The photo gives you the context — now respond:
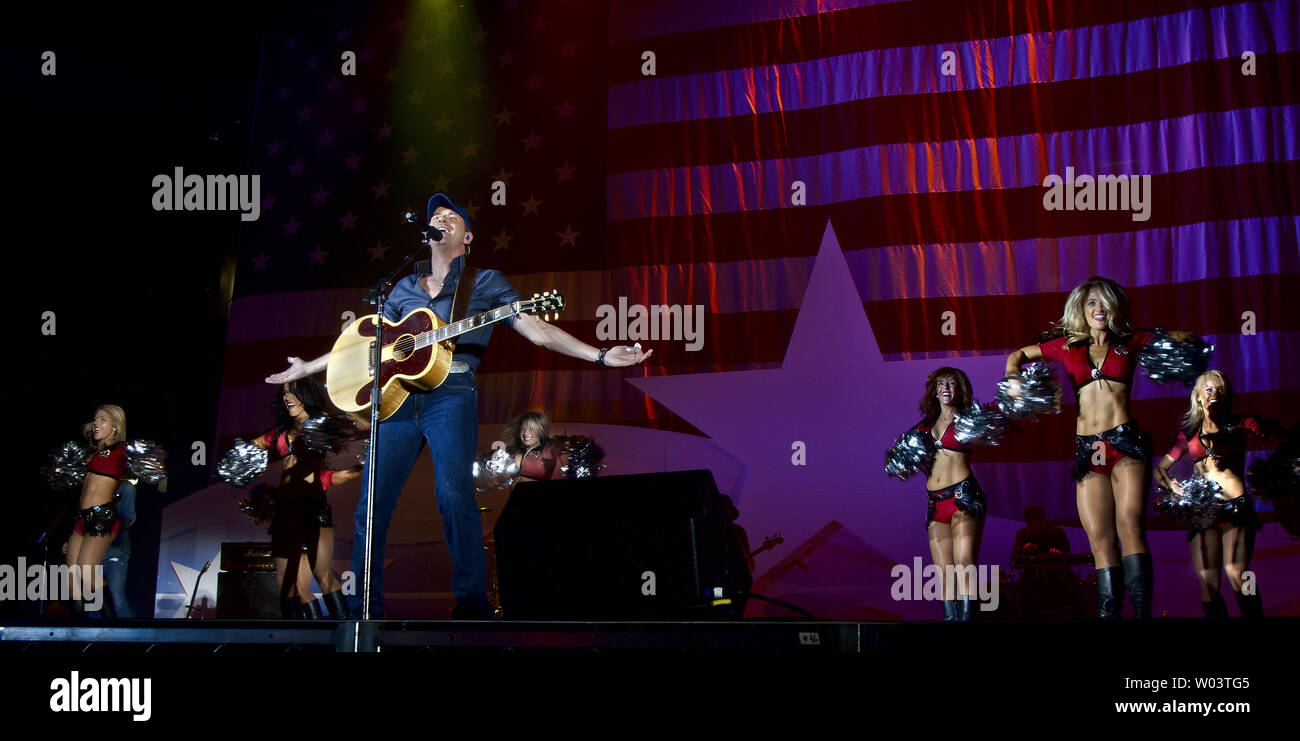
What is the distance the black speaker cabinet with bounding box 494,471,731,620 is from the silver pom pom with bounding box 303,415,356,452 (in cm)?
306

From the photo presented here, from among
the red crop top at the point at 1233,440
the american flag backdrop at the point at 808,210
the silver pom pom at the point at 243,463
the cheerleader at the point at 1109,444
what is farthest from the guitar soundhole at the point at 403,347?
the red crop top at the point at 1233,440

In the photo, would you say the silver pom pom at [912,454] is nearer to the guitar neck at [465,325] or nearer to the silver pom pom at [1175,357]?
the silver pom pom at [1175,357]

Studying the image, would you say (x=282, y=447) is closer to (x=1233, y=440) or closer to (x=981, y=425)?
(x=981, y=425)

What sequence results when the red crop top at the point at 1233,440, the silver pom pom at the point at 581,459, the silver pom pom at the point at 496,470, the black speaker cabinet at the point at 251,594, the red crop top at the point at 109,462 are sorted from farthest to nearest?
the black speaker cabinet at the point at 251,594, the silver pom pom at the point at 496,470, the silver pom pom at the point at 581,459, the red crop top at the point at 109,462, the red crop top at the point at 1233,440

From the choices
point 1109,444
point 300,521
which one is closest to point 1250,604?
point 1109,444

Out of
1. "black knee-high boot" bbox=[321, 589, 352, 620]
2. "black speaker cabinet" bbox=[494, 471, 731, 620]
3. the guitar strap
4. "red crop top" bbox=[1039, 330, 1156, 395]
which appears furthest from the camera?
"black knee-high boot" bbox=[321, 589, 352, 620]

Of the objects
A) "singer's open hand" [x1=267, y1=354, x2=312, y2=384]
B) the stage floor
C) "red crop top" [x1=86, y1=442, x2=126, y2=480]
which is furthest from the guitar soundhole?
"red crop top" [x1=86, y1=442, x2=126, y2=480]

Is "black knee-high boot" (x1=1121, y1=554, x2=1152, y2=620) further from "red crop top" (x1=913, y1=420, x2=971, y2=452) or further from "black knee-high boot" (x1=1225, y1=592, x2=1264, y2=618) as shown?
"red crop top" (x1=913, y1=420, x2=971, y2=452)

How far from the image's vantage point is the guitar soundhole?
187 inches

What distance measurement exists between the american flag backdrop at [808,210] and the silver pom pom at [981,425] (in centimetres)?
235

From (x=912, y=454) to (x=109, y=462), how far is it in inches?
199

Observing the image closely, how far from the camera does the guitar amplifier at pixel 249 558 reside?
745 cm
